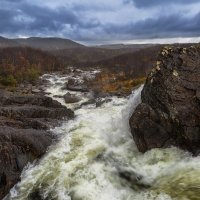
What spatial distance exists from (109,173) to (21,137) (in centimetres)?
638

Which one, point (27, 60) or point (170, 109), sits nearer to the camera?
point (170, 109)

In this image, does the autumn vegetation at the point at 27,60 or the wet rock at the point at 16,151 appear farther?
the autumn vegetation at the point at 27,60

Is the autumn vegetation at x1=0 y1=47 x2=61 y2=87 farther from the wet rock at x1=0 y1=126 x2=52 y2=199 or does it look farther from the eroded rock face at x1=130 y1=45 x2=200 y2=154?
the eroded rock face at x1=130 y1=45 x2=200 y2=154

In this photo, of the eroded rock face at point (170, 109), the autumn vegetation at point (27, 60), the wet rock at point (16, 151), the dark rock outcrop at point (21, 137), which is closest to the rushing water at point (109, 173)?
the wet rock at point (16, 151)

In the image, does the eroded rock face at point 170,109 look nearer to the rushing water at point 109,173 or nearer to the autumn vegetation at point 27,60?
the rushing water at point 109,173

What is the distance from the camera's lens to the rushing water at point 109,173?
18594 mm

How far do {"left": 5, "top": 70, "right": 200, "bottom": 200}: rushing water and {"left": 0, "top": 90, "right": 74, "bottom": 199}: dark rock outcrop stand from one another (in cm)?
56

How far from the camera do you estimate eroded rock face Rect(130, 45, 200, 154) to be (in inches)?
904

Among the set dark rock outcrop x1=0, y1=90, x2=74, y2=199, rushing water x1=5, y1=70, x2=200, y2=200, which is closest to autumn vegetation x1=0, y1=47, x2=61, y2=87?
dark rock outcrop x1=0, y1=90, x2=74, y2=199

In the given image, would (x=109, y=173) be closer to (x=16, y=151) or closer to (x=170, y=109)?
(x=170, y=109)

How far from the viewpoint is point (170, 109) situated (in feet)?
77.3

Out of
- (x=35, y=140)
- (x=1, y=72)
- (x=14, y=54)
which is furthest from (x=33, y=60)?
(x=35, y=140)

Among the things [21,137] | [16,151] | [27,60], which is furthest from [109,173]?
[27,60]

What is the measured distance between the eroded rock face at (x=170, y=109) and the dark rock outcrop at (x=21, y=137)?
6376 millimetres
